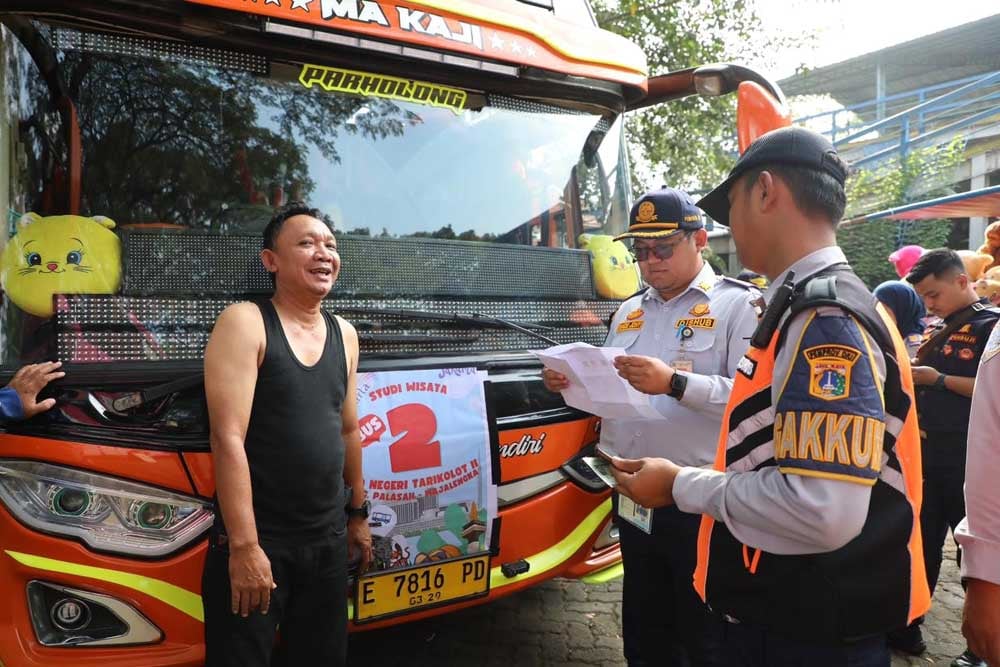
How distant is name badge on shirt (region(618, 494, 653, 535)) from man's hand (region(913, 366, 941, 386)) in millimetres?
1808

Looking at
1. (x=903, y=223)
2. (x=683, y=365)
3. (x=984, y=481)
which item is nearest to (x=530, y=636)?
(x=683, y=365)

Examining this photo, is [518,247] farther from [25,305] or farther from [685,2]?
[685,2]

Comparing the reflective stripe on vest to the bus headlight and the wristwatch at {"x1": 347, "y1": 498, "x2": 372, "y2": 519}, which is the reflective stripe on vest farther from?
the bus headlight

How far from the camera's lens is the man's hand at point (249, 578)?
190 centimetres

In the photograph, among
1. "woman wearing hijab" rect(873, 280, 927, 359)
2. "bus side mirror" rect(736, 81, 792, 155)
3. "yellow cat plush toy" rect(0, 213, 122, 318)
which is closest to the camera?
"yellow cat plush toy" rect(0, 213, 122, 318)

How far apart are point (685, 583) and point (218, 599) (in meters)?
1.57

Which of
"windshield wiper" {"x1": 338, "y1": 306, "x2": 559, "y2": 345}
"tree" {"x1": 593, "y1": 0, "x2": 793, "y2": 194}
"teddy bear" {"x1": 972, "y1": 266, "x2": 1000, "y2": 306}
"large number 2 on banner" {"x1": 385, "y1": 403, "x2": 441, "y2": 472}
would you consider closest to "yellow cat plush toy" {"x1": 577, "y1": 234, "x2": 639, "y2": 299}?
"windshield wiper" {"x1": 338, "y1": 306, "x2": 559, "y2": 345}

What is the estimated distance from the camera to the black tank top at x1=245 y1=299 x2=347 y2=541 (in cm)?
202

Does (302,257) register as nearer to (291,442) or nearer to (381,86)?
(291,442)

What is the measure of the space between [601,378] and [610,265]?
113 centimetres

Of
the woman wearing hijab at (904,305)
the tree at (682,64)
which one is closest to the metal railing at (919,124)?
the tree at (682,64)

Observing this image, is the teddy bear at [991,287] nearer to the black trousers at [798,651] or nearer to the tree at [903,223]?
the black trousers at [798,651]

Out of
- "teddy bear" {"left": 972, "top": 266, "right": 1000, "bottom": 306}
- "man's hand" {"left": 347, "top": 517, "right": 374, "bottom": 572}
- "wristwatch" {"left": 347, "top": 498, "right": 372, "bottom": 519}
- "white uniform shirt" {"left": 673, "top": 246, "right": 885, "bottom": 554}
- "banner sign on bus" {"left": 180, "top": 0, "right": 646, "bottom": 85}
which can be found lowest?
"man's hand" {"left": 347, "top": 517, "right": 374, "bottom": 572}

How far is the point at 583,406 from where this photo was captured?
2479 millimetres
